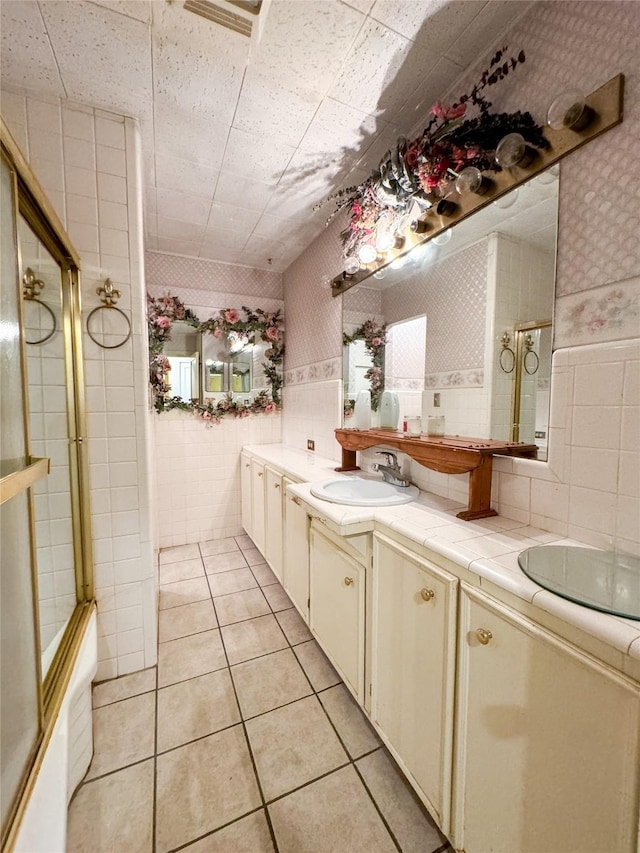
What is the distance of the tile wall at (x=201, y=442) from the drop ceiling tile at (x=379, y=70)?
187cm

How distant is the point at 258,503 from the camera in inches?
103

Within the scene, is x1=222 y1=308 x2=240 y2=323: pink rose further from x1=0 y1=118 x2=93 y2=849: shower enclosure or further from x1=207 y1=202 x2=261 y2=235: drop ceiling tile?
x1=0 y1=118 x2=93 y2=849: shower enclosure

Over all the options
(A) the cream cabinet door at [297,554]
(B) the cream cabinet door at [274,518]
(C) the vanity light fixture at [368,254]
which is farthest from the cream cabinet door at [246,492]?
(C) the vanity light fixture at [368,254]

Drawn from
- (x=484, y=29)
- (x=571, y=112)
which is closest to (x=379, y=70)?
(x=484, y=29)

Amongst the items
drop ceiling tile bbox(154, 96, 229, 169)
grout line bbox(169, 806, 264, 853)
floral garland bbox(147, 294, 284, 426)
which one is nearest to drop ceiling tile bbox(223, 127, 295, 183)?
drop ceiling tile bbox(154, 96, 229, 169)

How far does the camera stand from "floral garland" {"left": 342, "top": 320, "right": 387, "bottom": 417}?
198 centimetres

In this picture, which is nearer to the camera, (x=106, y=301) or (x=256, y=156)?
(x=106, y=301)

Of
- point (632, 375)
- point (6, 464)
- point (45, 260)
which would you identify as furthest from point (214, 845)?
point (45, 260)

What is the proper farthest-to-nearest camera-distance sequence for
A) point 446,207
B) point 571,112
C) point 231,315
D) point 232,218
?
1. point 231,315
2. point 232,218
3. point 446,207
4. point 571,112

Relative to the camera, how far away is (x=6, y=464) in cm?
84

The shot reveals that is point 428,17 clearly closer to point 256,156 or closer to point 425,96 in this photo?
point 425,96

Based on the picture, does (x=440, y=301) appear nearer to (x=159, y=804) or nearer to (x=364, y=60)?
(x=364, y=60)

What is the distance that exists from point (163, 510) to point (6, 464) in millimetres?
2247

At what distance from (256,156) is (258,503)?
2.17 m
